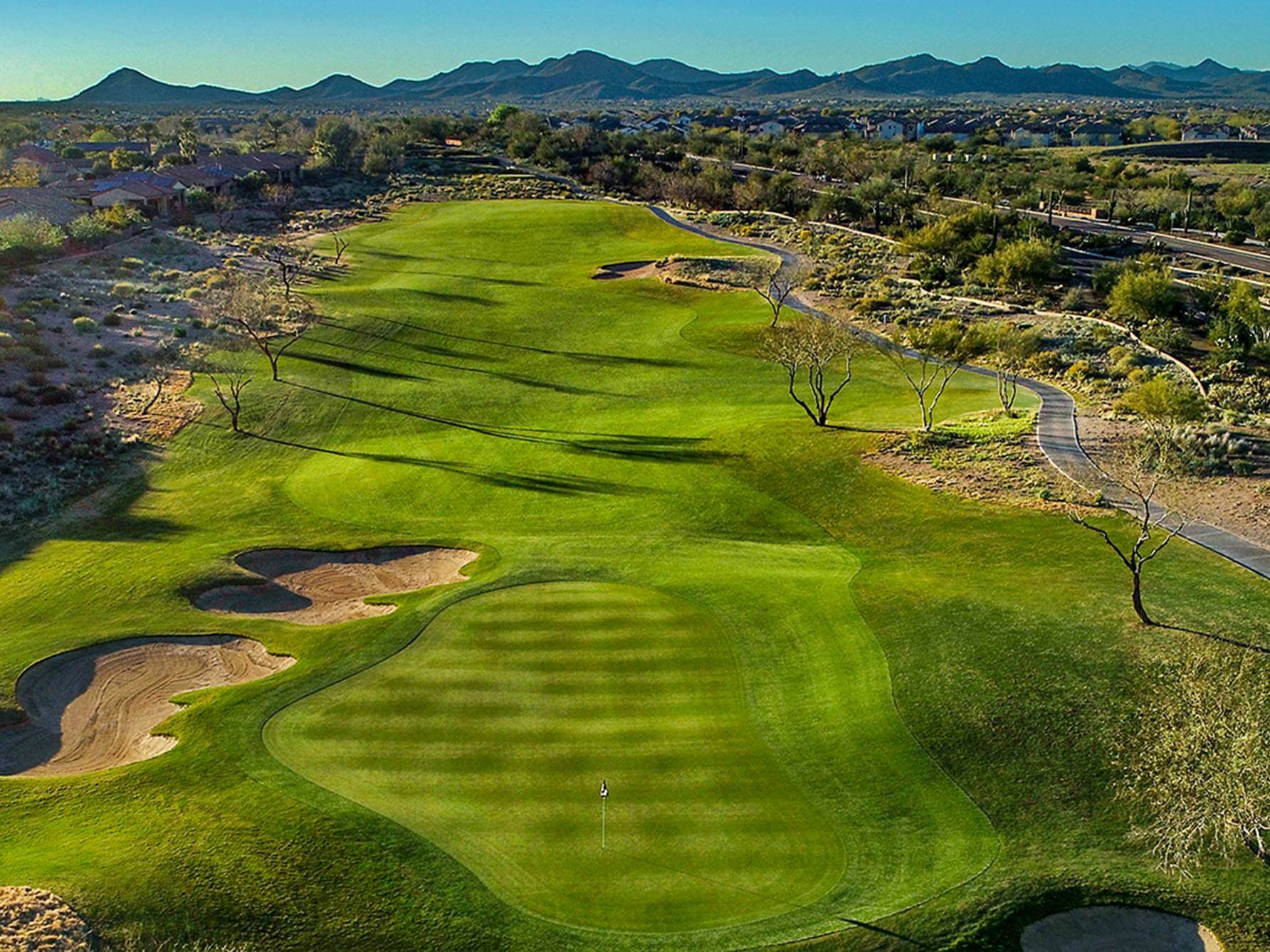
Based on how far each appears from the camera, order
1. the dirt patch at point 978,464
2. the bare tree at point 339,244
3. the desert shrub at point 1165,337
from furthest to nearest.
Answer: the bare tree at point 339,244 → the desert shrub at point 1165,337 → the dirt patch at point 978,464

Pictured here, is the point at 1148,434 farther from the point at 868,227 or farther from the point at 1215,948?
the point at 868,227

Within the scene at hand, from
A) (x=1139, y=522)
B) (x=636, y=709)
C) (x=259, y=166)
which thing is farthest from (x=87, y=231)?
(x=1139, y=522)

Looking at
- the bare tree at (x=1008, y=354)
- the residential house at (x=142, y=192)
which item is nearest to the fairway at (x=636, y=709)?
the bare tree at (x=1008, y=354)

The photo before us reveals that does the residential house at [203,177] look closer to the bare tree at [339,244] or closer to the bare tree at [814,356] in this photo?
the bare tree at [339,244]

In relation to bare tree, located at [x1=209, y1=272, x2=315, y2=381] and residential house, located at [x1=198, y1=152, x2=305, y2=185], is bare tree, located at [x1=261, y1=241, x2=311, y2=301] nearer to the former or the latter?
bare tree, located at [x1=209, y1=272, x2=315, y2=381]

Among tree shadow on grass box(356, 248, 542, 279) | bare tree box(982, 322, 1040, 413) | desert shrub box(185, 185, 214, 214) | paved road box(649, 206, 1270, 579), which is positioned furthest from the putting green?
desert shrub box(185, 185, 214, 214)

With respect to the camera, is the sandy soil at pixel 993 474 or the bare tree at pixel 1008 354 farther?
the bare tree at pixel 1008 354
